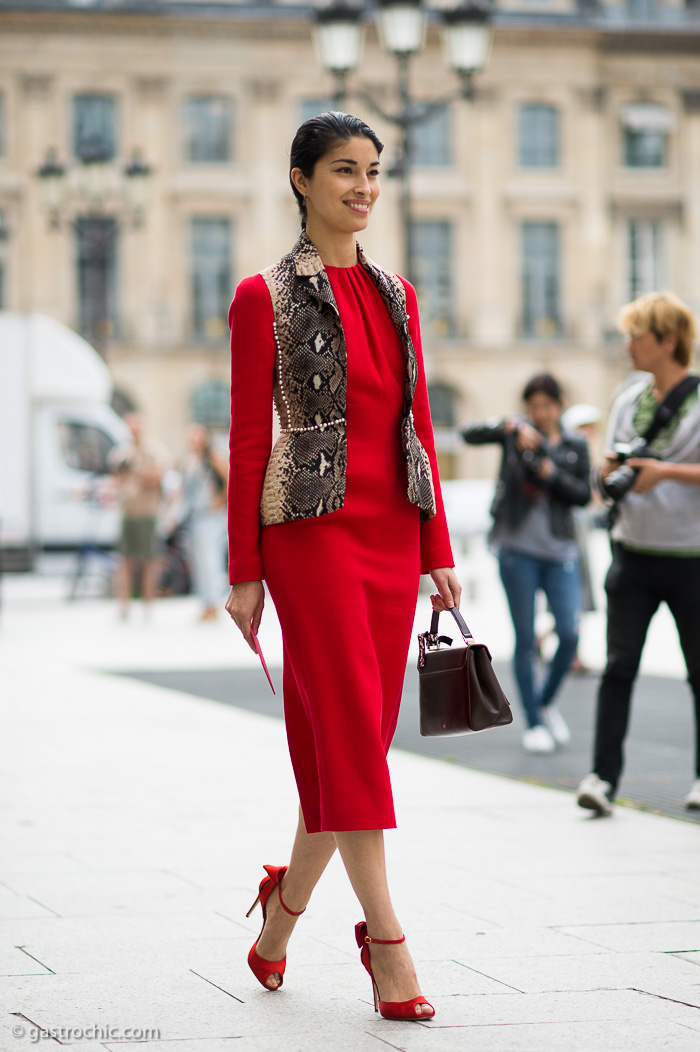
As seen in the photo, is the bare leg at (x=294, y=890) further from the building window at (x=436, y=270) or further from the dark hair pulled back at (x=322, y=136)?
the building window at (x=436, y=270)

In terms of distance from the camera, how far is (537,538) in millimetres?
7406

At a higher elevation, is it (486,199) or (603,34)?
(603,34)

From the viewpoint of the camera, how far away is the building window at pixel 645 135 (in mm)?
46594

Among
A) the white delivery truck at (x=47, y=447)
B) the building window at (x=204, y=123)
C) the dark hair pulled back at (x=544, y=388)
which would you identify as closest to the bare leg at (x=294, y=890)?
the dark hair pulled back at (x=544, y=388)

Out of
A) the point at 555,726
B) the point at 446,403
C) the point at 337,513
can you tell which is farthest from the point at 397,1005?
the point at 446,403

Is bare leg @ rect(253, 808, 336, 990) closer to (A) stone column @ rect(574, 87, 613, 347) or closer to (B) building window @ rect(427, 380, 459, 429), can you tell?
(B) building window @ rect(427, 380, 459, 429)

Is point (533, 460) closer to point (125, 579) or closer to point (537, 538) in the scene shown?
point (537, 538)

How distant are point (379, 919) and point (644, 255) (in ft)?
148

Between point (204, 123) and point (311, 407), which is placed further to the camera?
point (204, 123)

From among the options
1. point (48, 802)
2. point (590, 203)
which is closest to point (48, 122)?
point (590, 203)

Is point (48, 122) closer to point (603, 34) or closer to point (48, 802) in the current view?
point (603, 34)

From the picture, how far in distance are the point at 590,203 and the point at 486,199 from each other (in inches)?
119

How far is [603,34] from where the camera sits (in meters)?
45.9

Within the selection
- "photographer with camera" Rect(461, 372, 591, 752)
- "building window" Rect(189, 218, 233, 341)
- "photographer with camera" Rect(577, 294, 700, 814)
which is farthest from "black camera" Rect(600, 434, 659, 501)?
"building window" Rect(189, 218, 233, 341)
